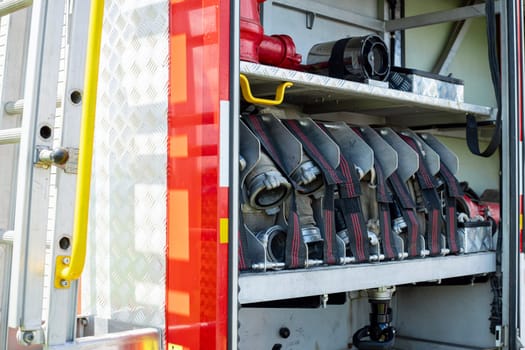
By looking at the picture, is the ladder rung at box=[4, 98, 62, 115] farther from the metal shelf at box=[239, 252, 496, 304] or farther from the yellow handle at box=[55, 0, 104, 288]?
the metal shelf at box=[239, 252, 496, 304]

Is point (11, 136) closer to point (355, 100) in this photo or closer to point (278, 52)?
point (278, 52)

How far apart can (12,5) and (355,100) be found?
79.4 inches

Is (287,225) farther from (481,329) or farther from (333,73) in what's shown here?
(481,329)

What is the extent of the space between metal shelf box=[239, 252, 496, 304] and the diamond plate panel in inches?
13.6

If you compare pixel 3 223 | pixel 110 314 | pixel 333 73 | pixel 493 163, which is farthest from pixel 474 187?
pixel 3 223

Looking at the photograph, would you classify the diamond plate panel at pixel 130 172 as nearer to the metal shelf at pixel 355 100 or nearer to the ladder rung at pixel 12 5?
Answer: the metal shelf at pixel 355 100

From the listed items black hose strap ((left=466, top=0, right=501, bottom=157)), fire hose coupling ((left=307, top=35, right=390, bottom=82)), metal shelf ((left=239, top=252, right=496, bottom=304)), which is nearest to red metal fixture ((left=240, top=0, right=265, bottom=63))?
fire hose coupling ((left=307, top=35, right=390, bottom=82))

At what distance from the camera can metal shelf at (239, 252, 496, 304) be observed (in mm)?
2750

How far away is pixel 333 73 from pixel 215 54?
1.21 m

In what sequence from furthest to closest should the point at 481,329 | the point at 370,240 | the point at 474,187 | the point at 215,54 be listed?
the point at 474,187
the point at 481,329
the point at 370,240
the point at 215,54

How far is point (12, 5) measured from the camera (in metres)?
2.27

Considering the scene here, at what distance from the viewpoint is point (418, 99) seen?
370cm

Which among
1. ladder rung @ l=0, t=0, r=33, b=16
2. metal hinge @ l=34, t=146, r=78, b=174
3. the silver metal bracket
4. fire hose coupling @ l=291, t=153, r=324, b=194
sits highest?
ladder rung @ l=0, t=0, r=33, b=16

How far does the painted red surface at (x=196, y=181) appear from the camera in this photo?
8.24 feet
